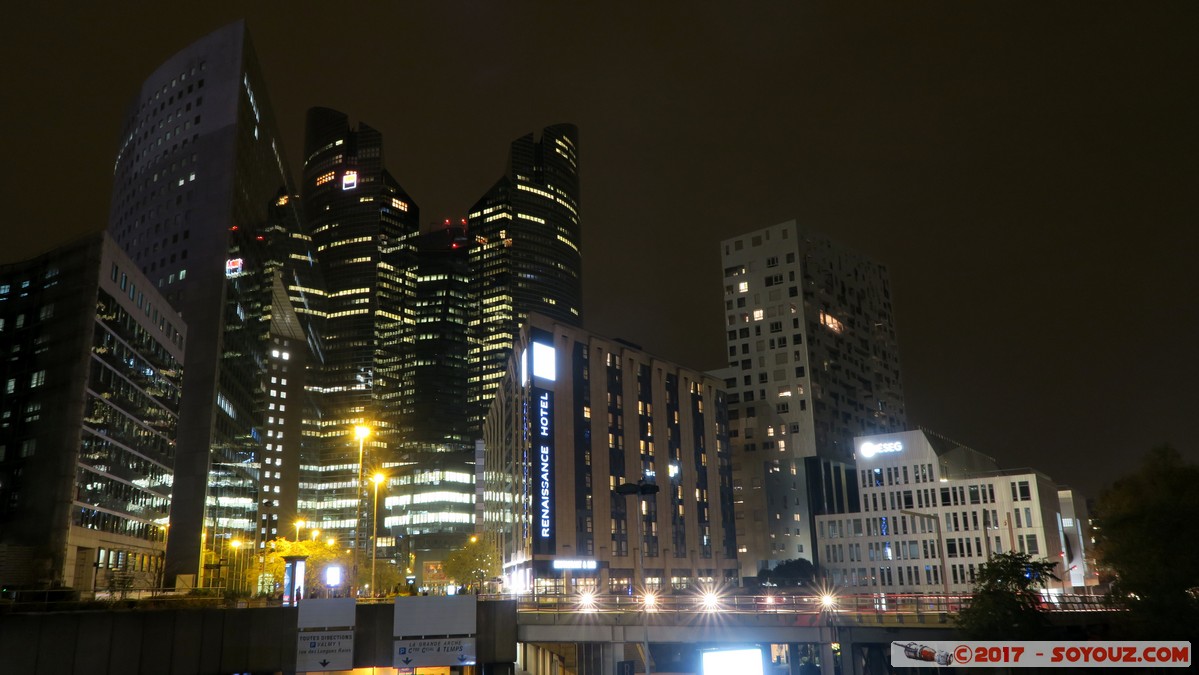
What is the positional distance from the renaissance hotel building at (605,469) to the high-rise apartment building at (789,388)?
84.4ft

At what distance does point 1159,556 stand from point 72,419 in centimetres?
8879

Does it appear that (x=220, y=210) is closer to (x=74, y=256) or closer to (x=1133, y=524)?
(x=74, y=256)

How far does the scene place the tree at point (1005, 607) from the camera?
4356 centimetres

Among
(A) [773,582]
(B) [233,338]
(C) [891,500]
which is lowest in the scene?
(A) [773,582]

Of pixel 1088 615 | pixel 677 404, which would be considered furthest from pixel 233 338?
pixel 1088 615

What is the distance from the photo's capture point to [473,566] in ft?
410

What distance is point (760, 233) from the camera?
188 metres

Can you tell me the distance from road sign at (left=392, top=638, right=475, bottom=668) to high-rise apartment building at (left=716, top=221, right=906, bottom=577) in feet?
415

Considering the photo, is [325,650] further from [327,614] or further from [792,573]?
[792,573]

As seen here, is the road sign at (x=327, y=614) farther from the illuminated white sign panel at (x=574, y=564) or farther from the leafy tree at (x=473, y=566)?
the leafy tree at (x=473, y=566)

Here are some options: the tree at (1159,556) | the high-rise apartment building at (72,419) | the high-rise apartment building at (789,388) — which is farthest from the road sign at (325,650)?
the high-rise apartment building at (789,388)

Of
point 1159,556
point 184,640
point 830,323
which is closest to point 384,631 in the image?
point 184,640

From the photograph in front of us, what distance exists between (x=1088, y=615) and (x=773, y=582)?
107 meters

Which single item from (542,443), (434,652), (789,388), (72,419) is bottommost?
(434,652)
